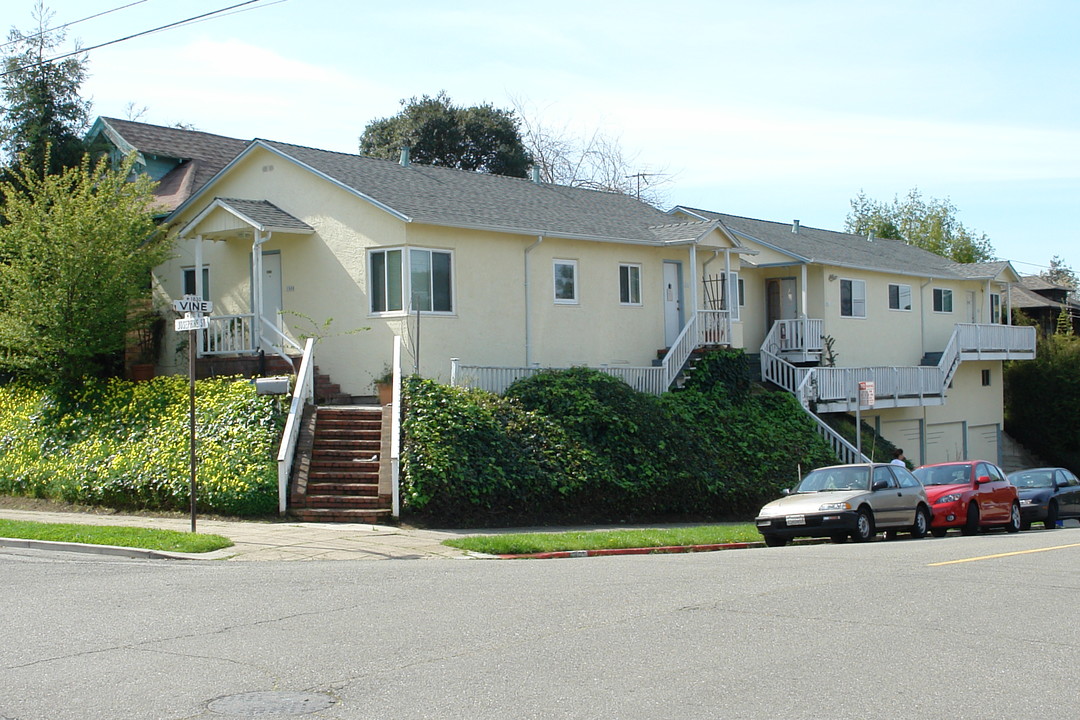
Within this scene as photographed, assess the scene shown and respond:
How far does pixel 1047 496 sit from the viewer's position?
2416 centimetres

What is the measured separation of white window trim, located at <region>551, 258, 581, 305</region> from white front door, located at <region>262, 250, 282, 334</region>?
6.32 meters

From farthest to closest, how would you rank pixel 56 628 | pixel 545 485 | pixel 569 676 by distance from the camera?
1. pixel 545 485
2. pixel 56 628
3. pixel 569 676

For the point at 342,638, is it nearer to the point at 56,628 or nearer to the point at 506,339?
the point at 56,628

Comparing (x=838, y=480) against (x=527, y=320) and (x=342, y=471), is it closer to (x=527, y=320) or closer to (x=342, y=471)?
(x=342, y=471)

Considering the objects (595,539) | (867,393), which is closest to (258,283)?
(595,539)

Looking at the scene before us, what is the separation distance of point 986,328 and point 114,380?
2920 cm

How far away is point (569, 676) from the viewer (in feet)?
24.9

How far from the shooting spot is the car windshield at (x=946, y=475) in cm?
2183

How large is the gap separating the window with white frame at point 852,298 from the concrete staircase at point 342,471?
1974 centimetres

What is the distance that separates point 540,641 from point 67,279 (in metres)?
17.3

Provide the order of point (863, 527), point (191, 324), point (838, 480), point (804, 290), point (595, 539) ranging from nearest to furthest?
point (191, 324) → point (595, 539) → point (863, 527) → point (838, 480) → point (804, 290)

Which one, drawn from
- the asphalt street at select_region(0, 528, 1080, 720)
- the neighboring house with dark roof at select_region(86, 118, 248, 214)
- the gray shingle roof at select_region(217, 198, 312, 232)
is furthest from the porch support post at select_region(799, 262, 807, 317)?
the asphalt street at select_region(0, 528, 1080, 720)

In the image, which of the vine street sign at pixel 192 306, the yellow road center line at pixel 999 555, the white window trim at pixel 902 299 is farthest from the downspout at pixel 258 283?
the white window trim at pixel 902 299

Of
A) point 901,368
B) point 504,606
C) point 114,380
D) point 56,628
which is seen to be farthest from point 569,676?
point 901,368
